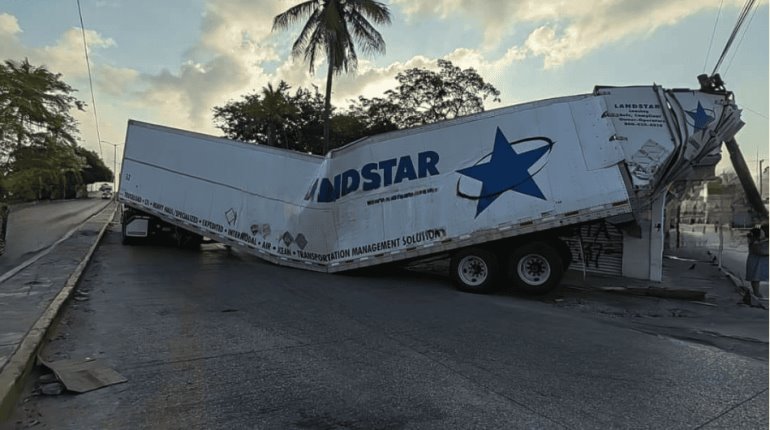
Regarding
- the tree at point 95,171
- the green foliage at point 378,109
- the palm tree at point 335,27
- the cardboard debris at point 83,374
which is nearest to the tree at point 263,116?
the green foliage at point 378,109

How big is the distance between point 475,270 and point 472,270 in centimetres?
6

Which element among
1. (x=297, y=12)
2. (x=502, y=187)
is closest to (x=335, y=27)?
(x=297, y=12)

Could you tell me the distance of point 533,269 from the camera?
10211 millimetres

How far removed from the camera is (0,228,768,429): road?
401 centimetres

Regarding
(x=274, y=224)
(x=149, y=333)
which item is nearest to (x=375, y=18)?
(x=274, y=224)

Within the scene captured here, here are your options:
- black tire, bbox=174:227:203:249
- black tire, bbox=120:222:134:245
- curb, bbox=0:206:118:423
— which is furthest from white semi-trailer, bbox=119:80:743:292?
black tire, bbox=120:222:134:245

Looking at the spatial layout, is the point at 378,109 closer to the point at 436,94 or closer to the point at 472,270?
the point at 436,94

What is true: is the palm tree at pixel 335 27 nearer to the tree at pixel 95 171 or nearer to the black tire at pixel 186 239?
the black tire at pixel 186 239

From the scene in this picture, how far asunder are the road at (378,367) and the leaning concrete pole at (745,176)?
7.15 metres

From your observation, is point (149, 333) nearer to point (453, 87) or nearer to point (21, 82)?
point (453, 87)

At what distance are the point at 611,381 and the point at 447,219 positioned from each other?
5921 mm

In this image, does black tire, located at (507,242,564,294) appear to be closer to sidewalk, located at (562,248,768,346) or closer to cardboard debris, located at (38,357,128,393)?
sidewalk, located at (562,248,768,346)

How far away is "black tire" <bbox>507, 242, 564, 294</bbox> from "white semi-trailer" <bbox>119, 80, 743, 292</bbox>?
19mm

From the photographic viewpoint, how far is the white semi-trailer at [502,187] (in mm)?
9703
